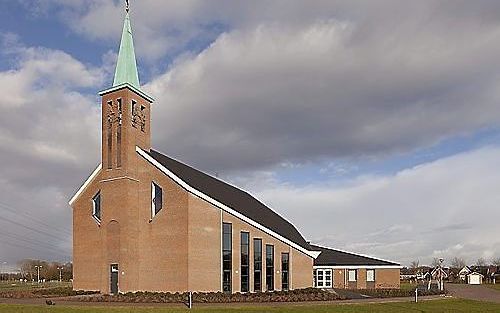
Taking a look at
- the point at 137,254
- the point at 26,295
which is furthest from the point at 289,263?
the point at 26,295

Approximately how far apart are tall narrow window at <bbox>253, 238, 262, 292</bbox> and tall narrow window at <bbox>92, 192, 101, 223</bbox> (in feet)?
42.5

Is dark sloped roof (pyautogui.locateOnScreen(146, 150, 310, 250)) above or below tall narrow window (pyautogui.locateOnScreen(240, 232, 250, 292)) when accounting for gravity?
above

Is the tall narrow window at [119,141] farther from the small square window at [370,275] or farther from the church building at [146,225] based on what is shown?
the small square window at [370,275]

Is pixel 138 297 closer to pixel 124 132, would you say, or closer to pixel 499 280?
pixel 124 132

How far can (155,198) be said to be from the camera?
4522 cm

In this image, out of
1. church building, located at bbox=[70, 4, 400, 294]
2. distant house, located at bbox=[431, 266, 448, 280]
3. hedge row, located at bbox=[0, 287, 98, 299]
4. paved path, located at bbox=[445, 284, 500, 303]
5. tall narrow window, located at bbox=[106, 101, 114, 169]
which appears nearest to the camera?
hedge row, located at bbox=[0, 287, 98, 299]

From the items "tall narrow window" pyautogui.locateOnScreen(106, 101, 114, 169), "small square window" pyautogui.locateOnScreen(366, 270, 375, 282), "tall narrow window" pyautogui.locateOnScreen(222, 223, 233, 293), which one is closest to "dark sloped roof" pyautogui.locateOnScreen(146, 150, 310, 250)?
"tall narrow window" pyautogui.locateOnScreen(222, 223, 233, 293)

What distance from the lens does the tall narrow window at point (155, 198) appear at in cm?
4497

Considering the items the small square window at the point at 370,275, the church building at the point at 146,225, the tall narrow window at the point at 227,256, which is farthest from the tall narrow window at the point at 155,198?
the small square window at the point at 370,275

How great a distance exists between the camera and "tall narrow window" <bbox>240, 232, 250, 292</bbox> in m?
46.7

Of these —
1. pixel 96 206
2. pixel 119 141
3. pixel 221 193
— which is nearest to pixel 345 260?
pixel 221 193

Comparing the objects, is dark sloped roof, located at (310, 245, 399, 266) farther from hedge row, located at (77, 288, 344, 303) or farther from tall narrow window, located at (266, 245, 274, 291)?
hedge row, located at (77, 288, 344, 303)

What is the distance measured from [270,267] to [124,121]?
57.3 feet

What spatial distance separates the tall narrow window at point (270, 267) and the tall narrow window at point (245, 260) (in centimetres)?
270
